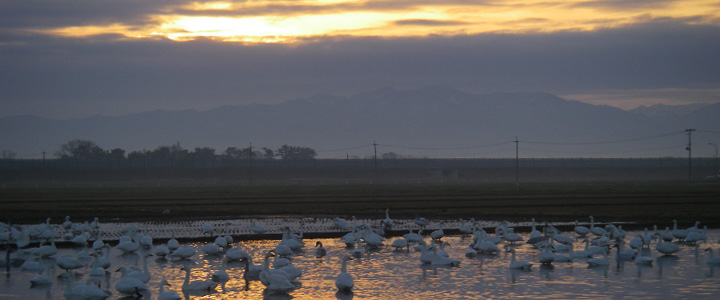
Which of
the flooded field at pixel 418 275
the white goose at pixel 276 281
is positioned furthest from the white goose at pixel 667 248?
the white goose at pixel 276 281

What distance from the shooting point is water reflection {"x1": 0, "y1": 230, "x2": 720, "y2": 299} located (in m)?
17.9

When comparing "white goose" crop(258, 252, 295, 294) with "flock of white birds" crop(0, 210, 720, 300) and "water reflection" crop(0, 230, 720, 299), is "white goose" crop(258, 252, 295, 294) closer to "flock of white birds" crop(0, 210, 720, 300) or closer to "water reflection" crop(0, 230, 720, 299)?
"flock of white birds" crop(0, 210, 720, 300)

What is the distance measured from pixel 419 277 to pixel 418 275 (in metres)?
0.33

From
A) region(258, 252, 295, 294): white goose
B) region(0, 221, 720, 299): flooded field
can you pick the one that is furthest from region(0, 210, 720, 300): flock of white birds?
region(0, 221, 720, 299): flooded field

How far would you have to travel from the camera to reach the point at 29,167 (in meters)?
133

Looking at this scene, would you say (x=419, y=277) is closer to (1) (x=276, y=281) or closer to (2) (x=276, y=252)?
(1) (x=276, y=281)

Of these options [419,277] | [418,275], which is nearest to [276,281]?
[419,277]

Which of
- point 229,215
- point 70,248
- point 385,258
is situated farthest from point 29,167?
point 385,258

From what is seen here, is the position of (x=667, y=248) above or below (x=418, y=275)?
above

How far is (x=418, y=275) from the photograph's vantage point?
2044 centimetres

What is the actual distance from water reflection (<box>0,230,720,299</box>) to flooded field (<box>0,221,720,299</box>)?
2cm

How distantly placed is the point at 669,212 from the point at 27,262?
31411 mm

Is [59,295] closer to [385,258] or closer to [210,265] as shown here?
[210,265]

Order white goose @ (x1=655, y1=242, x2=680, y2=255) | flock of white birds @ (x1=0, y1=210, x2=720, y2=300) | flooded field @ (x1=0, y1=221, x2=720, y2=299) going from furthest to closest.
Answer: white goose @ (x1=655, y1=242, x2=680, y2=255)
flock of white birds @ (x1=0, y1=210, x2=720, y2=300)
flooded field @ (x1=0, y1=221, x2=720, y2=299)
